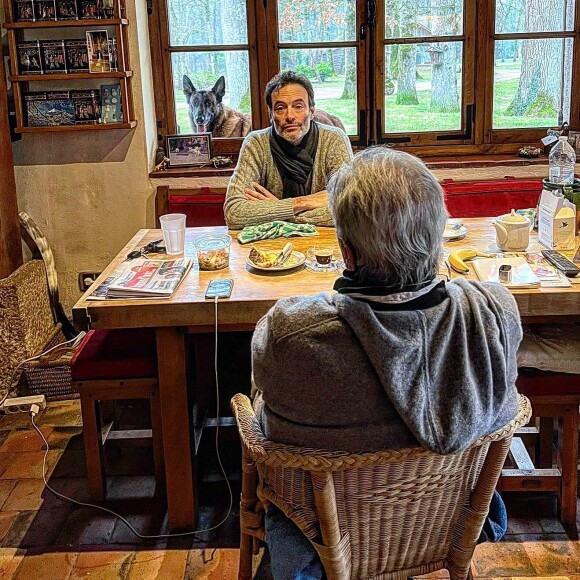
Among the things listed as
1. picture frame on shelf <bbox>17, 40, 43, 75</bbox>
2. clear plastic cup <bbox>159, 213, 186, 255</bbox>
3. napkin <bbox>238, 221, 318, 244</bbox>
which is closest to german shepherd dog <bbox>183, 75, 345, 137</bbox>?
picture frame on shelf <bbox>17, 40, 43, 75</bbox>

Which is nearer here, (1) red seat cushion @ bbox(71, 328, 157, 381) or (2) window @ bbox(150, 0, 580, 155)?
(1) red seat cushion @ bbox(71, 328, 157, 381)

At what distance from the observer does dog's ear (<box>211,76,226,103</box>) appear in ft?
12.6

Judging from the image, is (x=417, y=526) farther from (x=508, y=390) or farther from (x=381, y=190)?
(x=381, y=190)

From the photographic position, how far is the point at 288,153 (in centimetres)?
312

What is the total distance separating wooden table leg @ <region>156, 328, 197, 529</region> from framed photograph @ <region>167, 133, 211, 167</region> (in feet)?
6.14

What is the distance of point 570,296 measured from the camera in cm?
203

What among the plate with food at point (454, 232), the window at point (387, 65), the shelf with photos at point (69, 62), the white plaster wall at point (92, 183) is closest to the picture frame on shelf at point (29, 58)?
the shelf with photos at point (69, 62)

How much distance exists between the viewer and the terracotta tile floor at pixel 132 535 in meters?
2.15

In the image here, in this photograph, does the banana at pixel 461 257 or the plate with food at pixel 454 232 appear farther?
the plate with food at pixel 454 232

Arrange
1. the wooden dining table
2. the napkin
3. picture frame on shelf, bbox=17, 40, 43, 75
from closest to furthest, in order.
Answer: the wooden dining table → the napkin → picture frame on shelf, bbox=17, 40, 43, 75

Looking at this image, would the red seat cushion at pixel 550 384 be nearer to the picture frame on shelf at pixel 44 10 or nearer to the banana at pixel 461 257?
the banana at pixel 461 257

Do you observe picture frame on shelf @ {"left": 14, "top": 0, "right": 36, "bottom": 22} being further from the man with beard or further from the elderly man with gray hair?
the elderly man with gray hair

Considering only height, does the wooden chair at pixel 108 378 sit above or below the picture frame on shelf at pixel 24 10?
below

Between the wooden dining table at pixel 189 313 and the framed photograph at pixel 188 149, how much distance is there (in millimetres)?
1446
